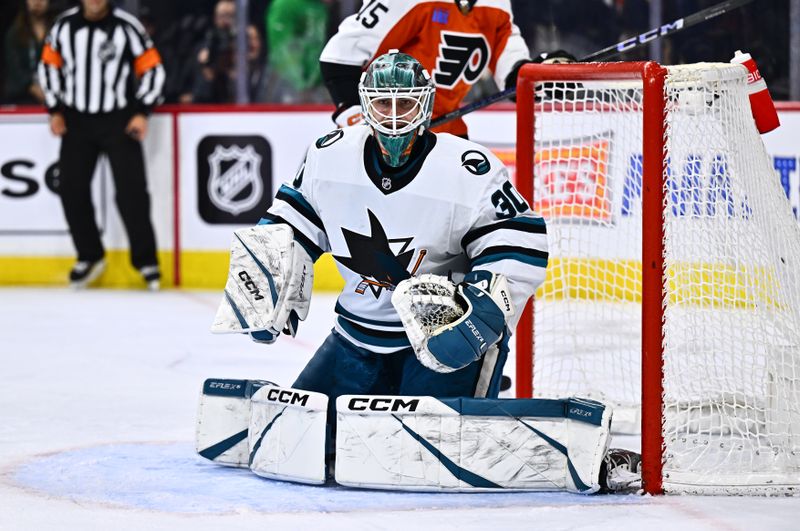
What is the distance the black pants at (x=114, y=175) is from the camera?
6.48 m

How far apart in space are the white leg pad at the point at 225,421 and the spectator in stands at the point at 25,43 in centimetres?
413

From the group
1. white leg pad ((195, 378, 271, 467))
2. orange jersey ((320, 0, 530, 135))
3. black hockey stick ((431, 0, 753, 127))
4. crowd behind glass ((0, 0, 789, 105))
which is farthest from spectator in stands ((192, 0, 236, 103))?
white leg pad ((195, 378, 271, 467))

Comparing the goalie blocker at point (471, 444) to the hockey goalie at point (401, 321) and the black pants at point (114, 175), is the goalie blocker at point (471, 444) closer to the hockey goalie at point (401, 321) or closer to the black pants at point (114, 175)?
the hockey goalie at point (401, 321)

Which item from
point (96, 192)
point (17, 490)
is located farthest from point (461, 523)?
point (96, 192)

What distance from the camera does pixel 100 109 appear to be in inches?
258

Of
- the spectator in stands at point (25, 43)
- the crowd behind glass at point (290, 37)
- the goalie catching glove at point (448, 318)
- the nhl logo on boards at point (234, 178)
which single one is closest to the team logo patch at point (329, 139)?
the goalie catching glove at point (448, 318)

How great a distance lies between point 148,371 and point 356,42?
132 cm

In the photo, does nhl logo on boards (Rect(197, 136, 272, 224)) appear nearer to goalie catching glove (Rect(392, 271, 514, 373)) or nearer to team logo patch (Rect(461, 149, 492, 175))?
team logo patch (Rect(461, 149, 492, 175))

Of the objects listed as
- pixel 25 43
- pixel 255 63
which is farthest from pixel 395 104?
pixel 25 43

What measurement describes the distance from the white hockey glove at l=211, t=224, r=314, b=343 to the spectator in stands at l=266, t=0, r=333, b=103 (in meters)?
3.55

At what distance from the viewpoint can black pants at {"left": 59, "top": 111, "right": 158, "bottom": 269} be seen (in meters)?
6.48

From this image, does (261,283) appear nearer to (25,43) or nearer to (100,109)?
(100,109)

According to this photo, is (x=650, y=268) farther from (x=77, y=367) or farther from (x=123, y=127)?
(x=123, y=127)

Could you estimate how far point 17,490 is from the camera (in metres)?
2.81
